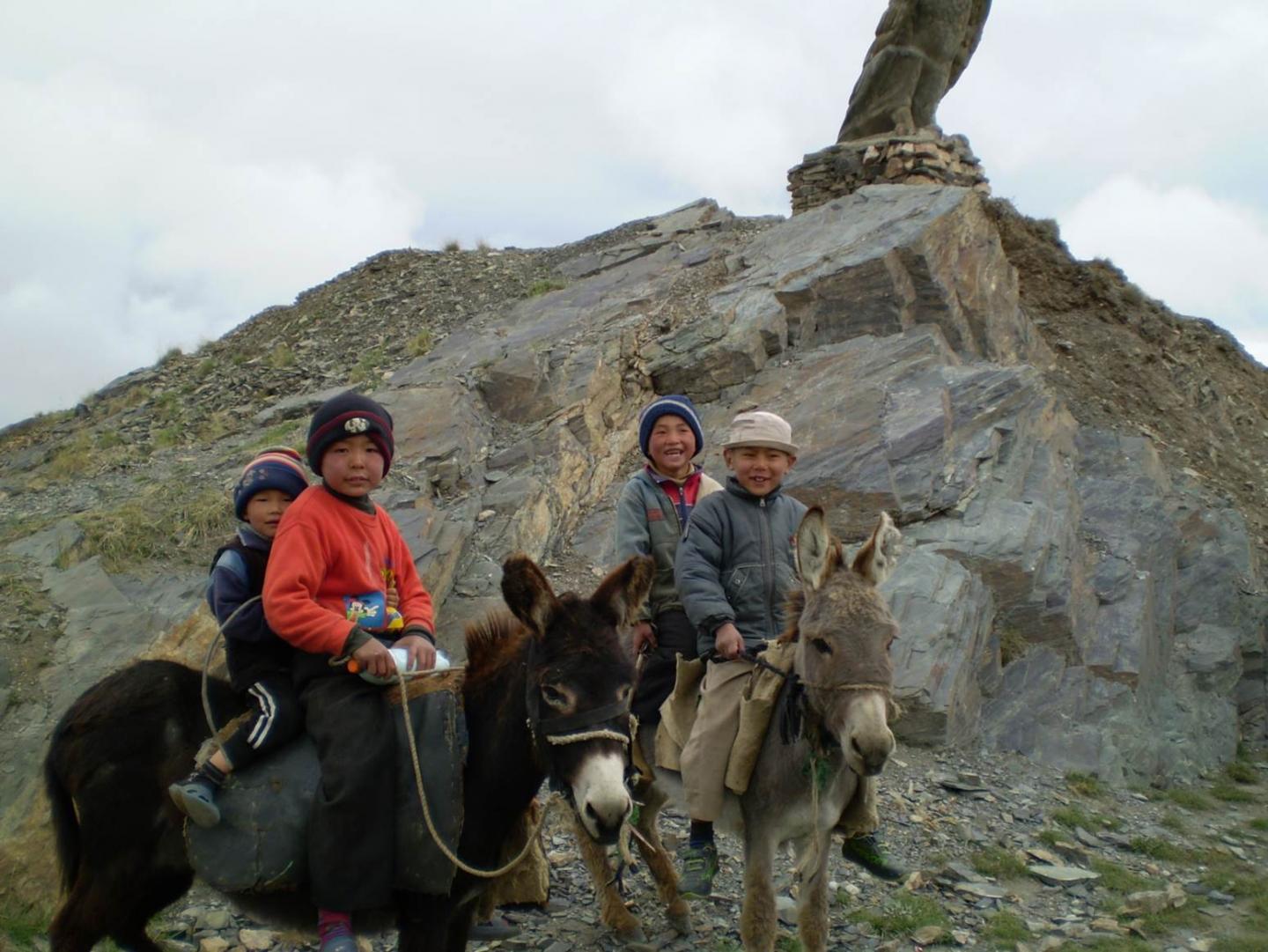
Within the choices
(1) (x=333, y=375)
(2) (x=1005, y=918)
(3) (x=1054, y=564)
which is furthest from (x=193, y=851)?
(1) (x=333, y=375)

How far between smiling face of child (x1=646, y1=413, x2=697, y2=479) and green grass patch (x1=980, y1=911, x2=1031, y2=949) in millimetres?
3518

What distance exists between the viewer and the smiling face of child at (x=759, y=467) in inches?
186

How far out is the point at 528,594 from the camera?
10.2ft

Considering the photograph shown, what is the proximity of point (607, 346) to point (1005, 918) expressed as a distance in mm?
8692

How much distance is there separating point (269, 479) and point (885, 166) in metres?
13.7

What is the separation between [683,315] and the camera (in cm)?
1305

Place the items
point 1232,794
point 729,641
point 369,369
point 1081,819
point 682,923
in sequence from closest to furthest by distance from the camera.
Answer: point 729,641 → point 682,923 → point 1081,819 → point 1232,794 → point 369,369

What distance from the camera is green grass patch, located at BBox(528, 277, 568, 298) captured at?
1573 cm

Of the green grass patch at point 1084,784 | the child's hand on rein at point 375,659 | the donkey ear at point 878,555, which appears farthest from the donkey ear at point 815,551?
the green grass patch at point 1084,784

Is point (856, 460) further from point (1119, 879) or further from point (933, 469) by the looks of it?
point (1119, 879)

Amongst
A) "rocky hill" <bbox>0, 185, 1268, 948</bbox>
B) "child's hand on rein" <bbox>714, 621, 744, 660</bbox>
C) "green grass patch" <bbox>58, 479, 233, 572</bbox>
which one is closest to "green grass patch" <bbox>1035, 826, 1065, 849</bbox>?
"rocky hill" <bbox>0, 185, 1268, 948</bbox>

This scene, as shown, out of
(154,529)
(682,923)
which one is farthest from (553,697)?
(154,529)

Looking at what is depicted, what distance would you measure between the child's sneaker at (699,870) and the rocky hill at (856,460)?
164 inches

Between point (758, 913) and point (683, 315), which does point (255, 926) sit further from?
point (683, 315)
